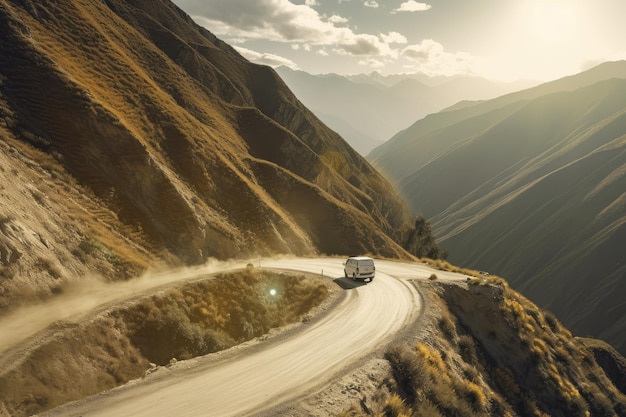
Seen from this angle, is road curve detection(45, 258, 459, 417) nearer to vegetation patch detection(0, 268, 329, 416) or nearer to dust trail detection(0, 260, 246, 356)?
vegetation patch detection(0, 268, 329, 416)

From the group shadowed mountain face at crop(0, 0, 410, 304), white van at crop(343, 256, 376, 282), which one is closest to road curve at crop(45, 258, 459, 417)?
white van at crop(343, 256, 376, 282)

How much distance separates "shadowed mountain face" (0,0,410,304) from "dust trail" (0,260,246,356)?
3.12ft

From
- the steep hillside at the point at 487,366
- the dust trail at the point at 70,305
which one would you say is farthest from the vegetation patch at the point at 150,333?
the steep hillside at the point at 487,366

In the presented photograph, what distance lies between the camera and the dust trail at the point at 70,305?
15.5m

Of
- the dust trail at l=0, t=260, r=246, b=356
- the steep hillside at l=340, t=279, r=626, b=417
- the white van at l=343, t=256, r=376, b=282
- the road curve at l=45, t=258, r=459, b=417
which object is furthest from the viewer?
the white van at l=343, t=256, r=376, b=282

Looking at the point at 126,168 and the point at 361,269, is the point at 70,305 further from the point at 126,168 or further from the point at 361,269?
the point at 126,168

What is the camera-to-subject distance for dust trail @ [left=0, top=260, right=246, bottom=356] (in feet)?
51.0

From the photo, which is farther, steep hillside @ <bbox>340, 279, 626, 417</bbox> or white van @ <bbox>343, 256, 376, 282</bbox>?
white van @ <bbox>343, 256, 376, 282</bbox>

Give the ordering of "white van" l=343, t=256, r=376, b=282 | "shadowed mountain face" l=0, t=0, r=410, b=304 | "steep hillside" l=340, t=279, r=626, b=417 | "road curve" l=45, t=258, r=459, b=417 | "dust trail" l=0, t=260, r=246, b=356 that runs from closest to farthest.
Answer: "road curve" l=45, t=258, r=459, b=417
"dust trail" l=0, t=260, r=246, b=356
"steep hillside" l=340, t=279, r=626, b=417
"shadowed mountain face" l=0, t=0, r=410, b=304
"white van" l=343, t=256, r=376, b=282

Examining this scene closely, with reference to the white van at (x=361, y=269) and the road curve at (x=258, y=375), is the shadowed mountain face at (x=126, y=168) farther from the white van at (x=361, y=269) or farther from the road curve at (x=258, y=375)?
the white van at (x=361, y=269)

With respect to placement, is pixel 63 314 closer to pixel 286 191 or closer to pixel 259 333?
pixel 259 333

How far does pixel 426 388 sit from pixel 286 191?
48808 millimetres

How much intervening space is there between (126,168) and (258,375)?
2910cm

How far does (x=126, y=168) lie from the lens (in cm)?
3716
